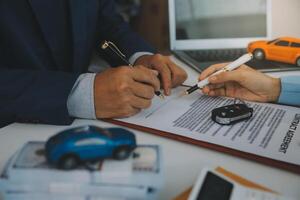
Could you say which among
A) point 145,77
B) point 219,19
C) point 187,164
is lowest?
point 187,164

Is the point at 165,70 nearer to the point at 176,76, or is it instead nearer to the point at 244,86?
the point at 176,76

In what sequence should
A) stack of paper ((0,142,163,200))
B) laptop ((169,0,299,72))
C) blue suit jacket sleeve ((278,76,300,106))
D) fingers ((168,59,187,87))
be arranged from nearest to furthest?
stack of paper ((0,142,163,200))
blue suit jacket sleeve ((278,76,300,106))
fingers ((168,59,187,87))
laptop ((169,0,299,72))

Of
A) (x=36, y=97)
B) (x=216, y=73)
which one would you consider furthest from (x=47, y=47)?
(x=216, y=73)

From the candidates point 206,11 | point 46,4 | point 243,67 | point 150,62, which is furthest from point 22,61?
point 206,11

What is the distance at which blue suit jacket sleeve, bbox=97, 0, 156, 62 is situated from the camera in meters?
1.05

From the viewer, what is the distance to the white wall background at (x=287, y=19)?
1322 mm

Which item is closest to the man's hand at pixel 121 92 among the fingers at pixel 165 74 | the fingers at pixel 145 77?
the fingers at pixel 145 77

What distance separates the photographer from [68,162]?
0.36m

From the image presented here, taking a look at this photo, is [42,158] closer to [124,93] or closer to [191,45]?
[124,93]

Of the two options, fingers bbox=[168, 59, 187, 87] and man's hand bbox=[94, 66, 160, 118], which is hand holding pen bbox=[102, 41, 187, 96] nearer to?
fingers bbox=[168, 59, 187, 87]

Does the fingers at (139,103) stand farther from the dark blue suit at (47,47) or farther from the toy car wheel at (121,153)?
the toy car wheel at (121,153)

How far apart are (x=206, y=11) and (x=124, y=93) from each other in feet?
2.27

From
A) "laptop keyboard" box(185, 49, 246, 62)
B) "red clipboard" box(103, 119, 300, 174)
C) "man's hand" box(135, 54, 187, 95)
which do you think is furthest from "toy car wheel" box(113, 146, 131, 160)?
"laptop keyboard" box(185, 49, 246, 62)

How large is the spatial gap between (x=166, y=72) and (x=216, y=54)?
0.40 metres
